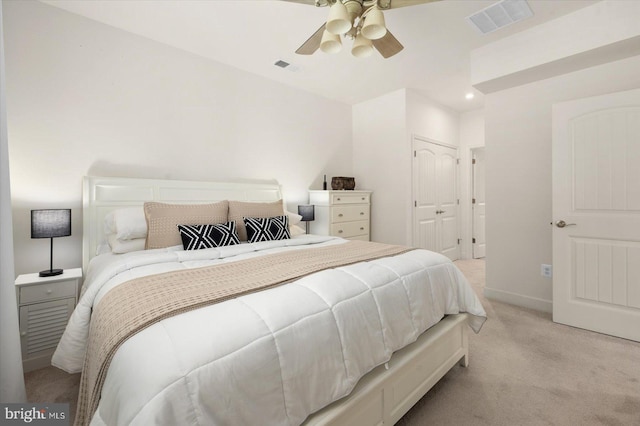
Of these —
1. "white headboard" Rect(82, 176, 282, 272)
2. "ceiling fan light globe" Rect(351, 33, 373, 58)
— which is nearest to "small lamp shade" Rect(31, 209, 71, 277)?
"white headboard" Rect(82, 176, 282, 272)

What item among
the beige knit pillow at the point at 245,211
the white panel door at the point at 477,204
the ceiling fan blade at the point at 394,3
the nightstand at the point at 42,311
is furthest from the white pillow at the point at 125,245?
the white panel door at the point at 477,204

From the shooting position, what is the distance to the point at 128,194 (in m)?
2.50

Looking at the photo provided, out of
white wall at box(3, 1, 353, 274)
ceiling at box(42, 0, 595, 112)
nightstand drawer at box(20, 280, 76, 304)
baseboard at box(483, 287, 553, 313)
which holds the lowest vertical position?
baseboard at box(483, 287, 553, 313)

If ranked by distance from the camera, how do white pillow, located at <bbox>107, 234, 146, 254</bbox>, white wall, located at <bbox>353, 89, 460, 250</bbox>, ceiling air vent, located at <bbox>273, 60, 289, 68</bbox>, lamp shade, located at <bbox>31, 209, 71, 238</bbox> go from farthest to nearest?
white wall, located at <bbox>353, 89, 460, 250</bbox>, ceiling air vent, located at <bbox>273, 60, 289, 68</bbox>, white pillow, located at <bbox>107, 234, 146, 254</bbox>, lamp shade, located at <bbox>31, 209, 71, 238</bbox>

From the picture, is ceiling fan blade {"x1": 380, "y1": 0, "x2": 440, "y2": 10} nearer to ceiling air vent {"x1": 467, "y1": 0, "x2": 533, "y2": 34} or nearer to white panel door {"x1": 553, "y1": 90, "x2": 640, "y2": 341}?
ceiling air vent {"x1": 467, "y1": 0, "x2": 533, "y2": 34}

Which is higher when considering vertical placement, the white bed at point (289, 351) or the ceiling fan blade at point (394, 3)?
the ceiling fan blade at point (394, 3)

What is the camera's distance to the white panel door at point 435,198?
4.20 m

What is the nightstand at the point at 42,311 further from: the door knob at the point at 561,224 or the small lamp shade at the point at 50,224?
the door knob at the point at 561,224

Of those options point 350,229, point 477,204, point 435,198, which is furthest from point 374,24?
point 477,204

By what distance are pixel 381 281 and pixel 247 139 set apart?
8.54ft

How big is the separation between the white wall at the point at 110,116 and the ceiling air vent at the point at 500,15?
7.30 feet

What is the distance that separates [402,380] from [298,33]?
2.77 m

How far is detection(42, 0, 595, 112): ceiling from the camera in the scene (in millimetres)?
2275

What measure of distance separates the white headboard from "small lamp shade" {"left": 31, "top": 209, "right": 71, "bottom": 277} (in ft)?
0.86
